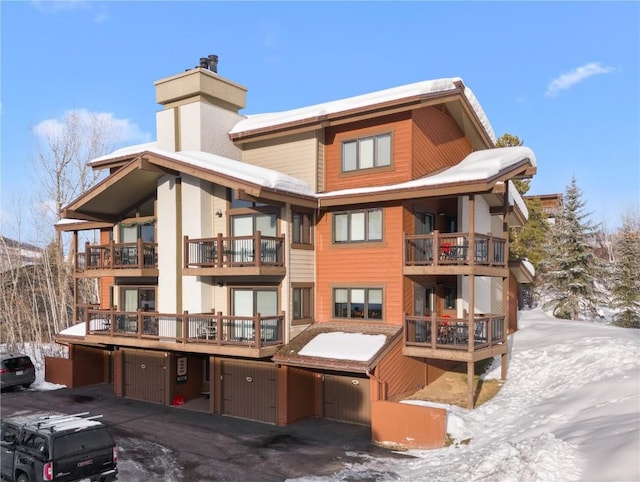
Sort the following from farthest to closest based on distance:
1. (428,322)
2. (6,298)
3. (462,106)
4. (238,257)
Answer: (6,298) < (462,106) < (238,257) < (428,322)

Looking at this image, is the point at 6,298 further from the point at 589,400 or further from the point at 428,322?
the point at 589,400

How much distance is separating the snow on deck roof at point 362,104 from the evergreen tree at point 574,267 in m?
16.5

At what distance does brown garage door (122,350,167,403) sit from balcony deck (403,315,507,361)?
10562 mm

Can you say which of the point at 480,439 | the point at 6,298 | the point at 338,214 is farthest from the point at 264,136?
the point at 6,298

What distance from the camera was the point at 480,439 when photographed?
14812mm

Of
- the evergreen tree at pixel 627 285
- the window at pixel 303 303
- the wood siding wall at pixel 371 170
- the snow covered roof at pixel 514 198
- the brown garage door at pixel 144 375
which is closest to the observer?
the wood siding wall at pixel 371 170

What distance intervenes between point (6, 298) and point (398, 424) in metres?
36.7

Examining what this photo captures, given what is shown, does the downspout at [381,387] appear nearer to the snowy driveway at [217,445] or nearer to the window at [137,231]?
the snowy driveway at [217,445]

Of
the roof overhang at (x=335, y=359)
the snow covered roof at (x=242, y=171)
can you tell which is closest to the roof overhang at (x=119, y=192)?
the snow covered roof at (x=242, y=171)

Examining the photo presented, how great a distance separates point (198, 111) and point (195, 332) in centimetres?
905

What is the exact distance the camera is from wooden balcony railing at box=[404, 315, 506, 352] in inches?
663

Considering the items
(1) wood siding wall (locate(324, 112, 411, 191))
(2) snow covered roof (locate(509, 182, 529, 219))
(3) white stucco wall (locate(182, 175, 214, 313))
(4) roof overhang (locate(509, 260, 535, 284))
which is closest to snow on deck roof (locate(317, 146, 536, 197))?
(1) wood siding wall (locate(324, 112, 411, 191))

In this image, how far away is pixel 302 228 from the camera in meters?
20.0

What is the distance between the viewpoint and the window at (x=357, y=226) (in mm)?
19188
